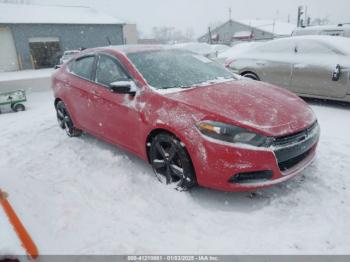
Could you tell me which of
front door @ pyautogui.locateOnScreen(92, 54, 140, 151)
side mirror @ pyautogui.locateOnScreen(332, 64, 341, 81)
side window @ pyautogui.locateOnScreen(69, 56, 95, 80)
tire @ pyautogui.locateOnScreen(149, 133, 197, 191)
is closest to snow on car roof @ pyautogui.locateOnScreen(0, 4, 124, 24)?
side window @ pyautogui.locateOnScreen(69, 56, 95, 80)

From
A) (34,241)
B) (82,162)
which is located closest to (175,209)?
(34,241)

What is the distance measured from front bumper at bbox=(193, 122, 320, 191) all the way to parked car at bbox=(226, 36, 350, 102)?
3692mm

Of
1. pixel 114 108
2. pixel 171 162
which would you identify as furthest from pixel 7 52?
pixel 171 162

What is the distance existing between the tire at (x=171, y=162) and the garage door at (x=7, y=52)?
916 inches

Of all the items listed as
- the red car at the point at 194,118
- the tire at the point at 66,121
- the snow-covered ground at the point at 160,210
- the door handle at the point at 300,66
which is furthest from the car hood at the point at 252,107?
the door handle at the point at 300,66

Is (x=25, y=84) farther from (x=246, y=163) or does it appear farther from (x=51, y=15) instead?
(x=51, y=15)

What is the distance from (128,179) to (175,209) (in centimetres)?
86

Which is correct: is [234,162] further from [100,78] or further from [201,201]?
[100,78]

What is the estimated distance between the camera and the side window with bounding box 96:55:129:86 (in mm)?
3945

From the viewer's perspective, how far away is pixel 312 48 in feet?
21.7

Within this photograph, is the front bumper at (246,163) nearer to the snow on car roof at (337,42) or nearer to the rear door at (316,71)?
the rear door at (316,71)

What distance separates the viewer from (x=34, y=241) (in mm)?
2430

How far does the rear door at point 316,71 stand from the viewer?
20.1ft

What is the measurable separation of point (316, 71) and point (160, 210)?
4874 millimetres
